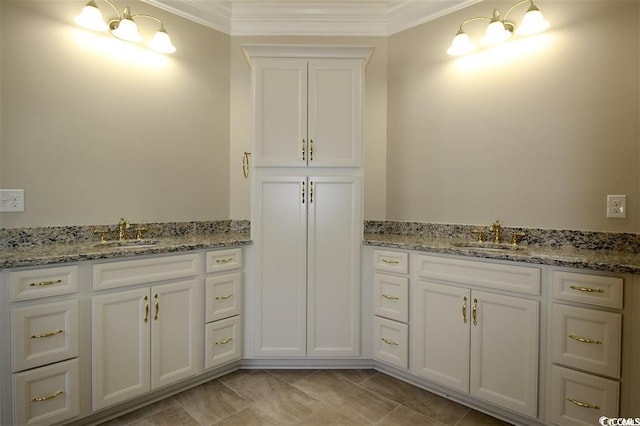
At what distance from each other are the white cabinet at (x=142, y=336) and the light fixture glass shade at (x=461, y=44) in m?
2.31

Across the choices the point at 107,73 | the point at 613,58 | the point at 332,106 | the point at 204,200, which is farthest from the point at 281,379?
the point at 613,58

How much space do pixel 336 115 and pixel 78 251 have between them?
1705 mm

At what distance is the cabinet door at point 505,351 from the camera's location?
163 cm

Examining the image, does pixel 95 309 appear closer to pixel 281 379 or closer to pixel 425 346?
pixel 281 379

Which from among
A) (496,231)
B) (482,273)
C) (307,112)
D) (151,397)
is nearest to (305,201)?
(307,112)

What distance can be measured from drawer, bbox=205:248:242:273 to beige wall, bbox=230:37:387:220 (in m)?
0.59

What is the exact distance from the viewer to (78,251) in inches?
64.9

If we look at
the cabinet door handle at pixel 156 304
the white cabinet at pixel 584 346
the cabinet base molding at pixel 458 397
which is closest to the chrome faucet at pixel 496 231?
the white cabinet at pixel 584 346

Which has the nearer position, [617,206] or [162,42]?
[617,206]

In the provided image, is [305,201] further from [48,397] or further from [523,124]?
[48,397]

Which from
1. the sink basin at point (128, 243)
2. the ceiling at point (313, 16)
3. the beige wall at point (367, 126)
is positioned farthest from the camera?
the beige wall at point (367, 126)

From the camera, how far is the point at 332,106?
2223 millimetres

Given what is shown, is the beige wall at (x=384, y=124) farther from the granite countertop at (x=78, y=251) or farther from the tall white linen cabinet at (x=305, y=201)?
the tall white linen cabinet at (x=305, y=201)

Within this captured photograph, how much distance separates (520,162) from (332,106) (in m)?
1.29
